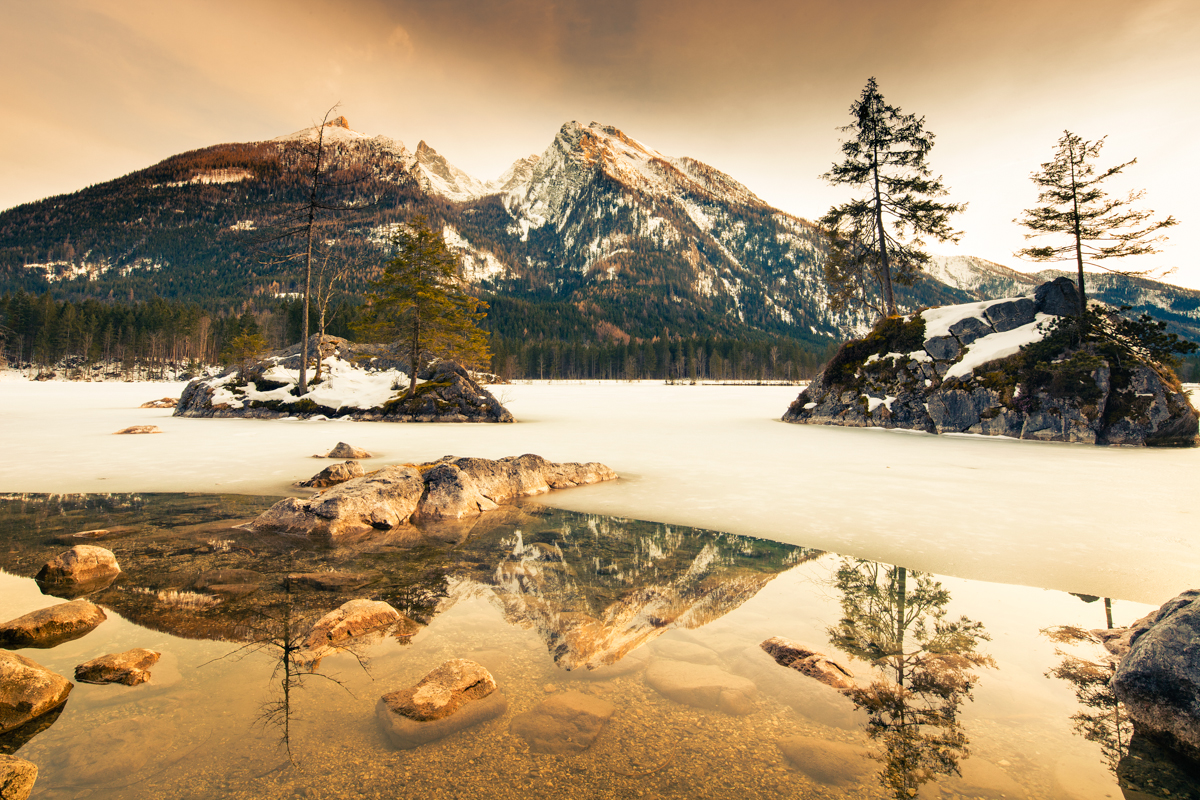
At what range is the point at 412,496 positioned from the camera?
778 centimetres

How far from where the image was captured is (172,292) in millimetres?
152625

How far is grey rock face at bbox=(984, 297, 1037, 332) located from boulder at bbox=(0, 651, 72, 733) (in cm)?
2495

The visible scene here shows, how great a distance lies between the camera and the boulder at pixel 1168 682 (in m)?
2.64

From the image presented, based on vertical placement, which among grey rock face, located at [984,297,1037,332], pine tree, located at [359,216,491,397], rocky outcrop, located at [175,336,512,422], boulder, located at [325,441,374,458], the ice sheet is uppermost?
pine tree, located at [359,216,491,397]

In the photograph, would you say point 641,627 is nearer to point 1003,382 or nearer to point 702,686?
point 702,686

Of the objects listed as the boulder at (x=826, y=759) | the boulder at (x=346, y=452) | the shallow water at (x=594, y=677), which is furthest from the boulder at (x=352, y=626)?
the boulder at (x=346, y=452)

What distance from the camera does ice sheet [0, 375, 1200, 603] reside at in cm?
573

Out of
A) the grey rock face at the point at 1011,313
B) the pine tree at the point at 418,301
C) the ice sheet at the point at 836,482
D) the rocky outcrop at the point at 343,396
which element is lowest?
the ice sheet at the point at 836,482

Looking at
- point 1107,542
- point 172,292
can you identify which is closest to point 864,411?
point 1107,542

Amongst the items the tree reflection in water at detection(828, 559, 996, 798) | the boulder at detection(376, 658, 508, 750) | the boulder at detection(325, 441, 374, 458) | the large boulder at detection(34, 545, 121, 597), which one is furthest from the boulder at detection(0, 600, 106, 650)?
the boulder at detection(325, 441, 374, 458)

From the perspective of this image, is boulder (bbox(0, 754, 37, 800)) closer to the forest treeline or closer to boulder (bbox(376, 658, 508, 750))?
boulder (bbox(376, 658, 508, 750))

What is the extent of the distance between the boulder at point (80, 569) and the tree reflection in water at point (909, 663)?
6570 mm

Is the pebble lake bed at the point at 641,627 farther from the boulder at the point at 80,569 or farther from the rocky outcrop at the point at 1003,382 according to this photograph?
the rocky outcrop at the point at 1003,382

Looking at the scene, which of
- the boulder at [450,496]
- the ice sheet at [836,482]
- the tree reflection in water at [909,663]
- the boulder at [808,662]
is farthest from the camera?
the boulder at [450,496]
